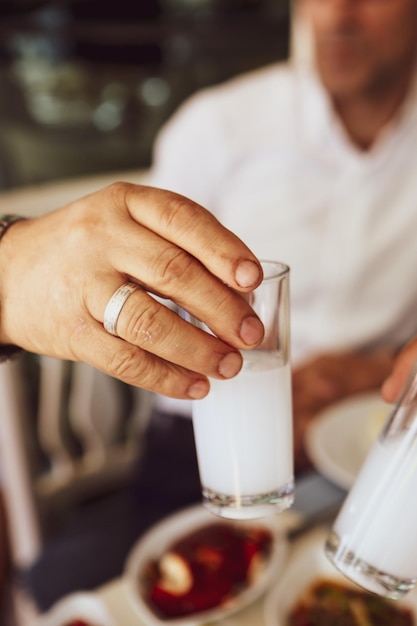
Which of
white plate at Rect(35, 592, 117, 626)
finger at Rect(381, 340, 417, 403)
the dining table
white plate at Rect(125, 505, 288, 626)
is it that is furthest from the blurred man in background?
finger at Rect(381, 340, 417, 403)

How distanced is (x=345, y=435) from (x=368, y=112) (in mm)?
840

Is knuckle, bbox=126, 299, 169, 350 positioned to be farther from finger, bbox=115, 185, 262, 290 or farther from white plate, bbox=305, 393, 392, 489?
white plate, bbox=305, 393, 392, 489

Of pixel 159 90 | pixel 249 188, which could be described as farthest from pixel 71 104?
pixel 249 188

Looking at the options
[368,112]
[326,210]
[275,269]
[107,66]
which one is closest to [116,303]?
[275,269]

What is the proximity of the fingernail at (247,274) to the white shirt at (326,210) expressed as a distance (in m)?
1.13

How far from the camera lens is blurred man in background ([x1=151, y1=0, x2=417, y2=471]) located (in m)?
1.64

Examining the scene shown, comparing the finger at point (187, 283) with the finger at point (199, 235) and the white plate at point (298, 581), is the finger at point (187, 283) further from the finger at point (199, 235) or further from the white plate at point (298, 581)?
the white plate at point (298, 581)

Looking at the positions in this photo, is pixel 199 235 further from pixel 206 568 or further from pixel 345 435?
pixel 345 435

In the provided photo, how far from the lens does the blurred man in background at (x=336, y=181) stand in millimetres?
1636

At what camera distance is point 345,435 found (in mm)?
1223

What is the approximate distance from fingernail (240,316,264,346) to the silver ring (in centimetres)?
9

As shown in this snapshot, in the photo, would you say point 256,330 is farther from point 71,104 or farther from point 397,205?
point 71,104

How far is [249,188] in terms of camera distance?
1712 millimetres

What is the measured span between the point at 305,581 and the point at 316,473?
0.29m
